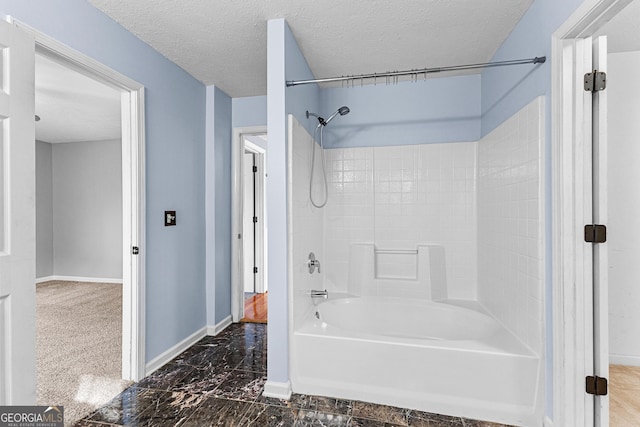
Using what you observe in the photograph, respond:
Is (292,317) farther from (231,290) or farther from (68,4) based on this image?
(68,4)

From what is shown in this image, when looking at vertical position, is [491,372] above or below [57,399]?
above

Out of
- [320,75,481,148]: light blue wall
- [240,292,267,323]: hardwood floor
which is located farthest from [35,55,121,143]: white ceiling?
[240,292,267,323]: hardwood floor

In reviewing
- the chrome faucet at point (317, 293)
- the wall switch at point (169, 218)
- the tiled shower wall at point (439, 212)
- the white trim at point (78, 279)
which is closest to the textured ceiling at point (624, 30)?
the tiled shower wall at point (439, 212)

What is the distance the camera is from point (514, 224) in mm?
2025

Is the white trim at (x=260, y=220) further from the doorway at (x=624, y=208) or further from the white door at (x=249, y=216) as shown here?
the doorway at (x=624, y=208)

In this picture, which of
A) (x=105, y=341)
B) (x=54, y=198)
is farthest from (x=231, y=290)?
(x=54, y=198)

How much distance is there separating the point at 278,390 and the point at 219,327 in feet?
4.23

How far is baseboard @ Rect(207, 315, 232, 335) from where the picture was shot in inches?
117

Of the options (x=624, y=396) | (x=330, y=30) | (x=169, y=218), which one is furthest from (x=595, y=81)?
(x=169, y=218)

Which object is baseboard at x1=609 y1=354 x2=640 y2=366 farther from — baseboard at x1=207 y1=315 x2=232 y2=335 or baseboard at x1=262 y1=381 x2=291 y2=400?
baseboard at x1=207 y1=315 x2=232 y2=335

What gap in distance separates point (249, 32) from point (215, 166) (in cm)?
129

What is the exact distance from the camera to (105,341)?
9.15ft

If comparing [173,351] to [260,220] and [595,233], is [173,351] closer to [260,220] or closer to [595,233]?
[260,220]

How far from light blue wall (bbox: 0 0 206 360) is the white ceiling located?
19.6 inches
